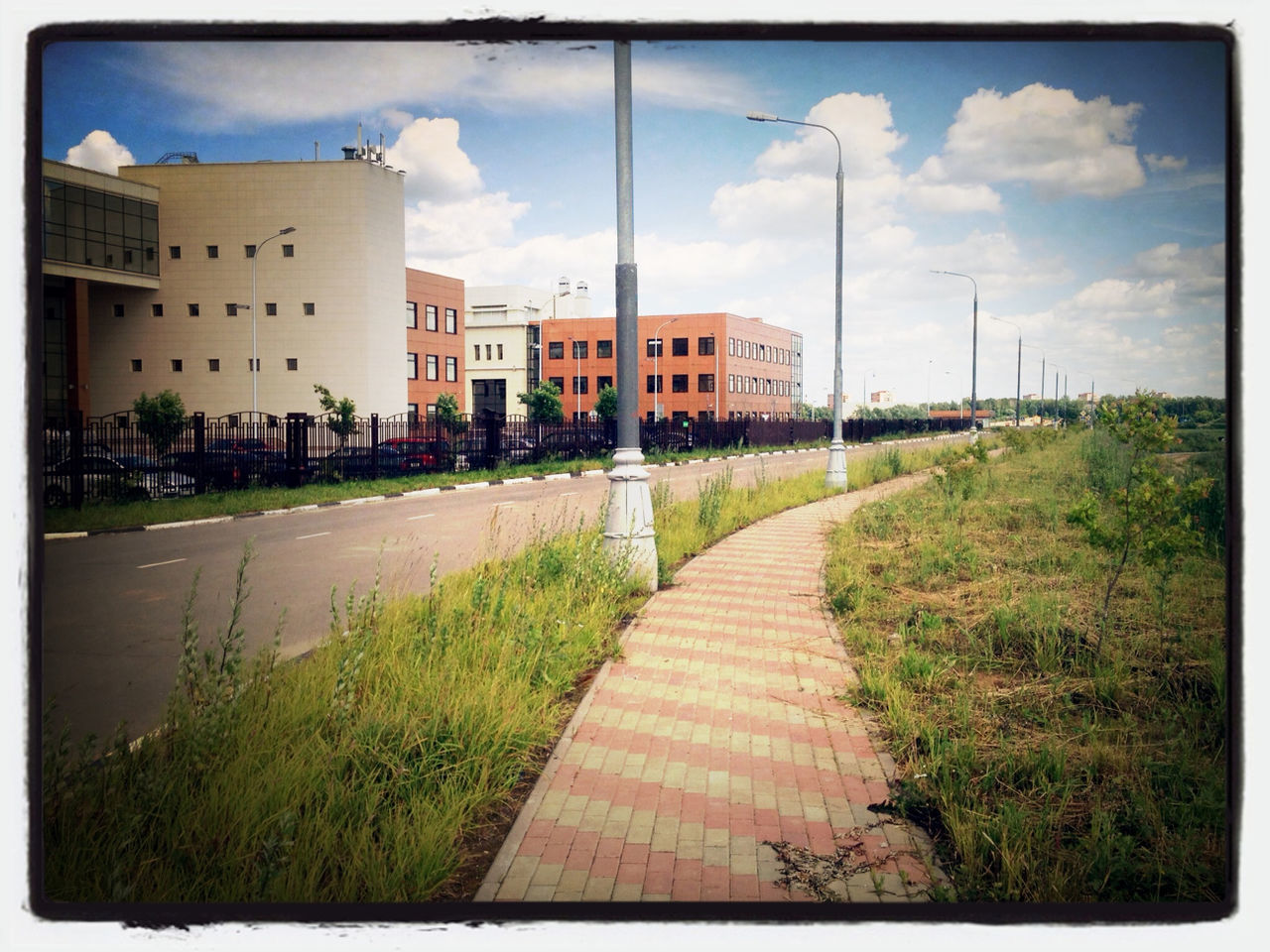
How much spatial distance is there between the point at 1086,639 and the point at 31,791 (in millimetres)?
5237

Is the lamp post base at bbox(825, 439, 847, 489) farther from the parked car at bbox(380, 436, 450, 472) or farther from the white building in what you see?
the white building

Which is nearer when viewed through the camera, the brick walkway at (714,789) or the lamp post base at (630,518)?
the brick walkway at (714,789)

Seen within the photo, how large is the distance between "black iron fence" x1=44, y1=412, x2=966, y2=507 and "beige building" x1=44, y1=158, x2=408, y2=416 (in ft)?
0.98

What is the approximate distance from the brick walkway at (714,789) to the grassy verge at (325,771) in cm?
21

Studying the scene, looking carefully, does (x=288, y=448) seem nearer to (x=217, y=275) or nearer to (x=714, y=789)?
(x=217, y=275)

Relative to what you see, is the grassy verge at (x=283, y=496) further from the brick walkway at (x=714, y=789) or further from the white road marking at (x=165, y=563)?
the brick walkway at (x=714, y=789)

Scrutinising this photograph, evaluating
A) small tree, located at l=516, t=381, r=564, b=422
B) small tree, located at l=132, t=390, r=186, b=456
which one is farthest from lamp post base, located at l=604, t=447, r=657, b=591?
small tree, located at l=516, t=381, r=564, b=422

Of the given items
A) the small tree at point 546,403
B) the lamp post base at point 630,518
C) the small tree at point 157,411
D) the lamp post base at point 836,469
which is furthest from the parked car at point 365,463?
the small tree at point 546,403

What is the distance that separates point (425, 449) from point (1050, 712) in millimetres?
20402

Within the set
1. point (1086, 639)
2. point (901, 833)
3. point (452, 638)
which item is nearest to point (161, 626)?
point (452, 638)

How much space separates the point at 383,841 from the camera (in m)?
2.49

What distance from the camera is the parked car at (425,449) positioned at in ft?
70.5

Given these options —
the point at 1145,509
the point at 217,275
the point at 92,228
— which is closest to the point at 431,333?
the point at 217,275

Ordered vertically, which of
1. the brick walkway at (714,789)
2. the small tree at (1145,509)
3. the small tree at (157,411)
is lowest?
the brick walkway at (714,789)
